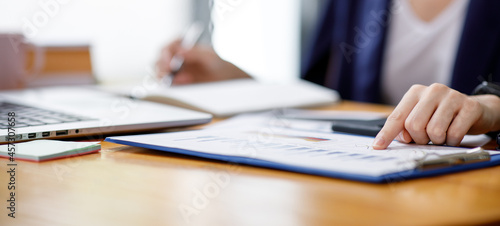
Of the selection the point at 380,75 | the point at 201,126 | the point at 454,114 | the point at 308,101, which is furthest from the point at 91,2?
the point at 454,114

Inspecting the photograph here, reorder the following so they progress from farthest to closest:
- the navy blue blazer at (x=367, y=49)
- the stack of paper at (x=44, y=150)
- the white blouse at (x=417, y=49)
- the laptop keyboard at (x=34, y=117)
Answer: the white blouse at (x=417, y=49) → the navy blue blazer at (x=367, y=49) → the laptop keyboard at (x=34, y=117) → the stack of paper at (x=44, y=150)

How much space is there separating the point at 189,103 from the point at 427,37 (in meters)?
0.76

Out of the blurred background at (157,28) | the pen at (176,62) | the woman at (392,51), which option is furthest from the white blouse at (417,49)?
the blurred background at (157,28)

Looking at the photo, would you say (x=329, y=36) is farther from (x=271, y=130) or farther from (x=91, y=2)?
(x=91, y=2)

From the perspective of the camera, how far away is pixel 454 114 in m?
0.51

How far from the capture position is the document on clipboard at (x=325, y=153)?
0.39 metres

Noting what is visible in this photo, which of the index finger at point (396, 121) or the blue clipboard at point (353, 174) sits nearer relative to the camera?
the blue clipboard at point (353, 174)

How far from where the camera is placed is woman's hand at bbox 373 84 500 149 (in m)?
0.49

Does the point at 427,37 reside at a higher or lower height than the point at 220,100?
higher

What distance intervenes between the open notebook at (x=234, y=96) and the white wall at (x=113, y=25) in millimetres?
1459

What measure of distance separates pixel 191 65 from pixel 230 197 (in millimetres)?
948

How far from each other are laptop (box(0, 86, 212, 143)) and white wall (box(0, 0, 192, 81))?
1594 millimetres

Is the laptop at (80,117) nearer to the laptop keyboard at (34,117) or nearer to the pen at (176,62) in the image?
the laptop keyboard at (34,117)

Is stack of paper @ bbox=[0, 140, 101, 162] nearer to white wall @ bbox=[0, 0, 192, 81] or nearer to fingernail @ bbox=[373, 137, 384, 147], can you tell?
fingernail @ bbox=[373, 137, 384, 147]
